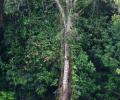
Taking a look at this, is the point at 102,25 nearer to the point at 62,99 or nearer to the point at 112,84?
the point at 112,84

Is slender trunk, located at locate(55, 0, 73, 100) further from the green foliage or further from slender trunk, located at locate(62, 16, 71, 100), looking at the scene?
the green foliage

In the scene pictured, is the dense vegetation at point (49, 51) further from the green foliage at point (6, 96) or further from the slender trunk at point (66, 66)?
the slender trunk at point (66, 66)

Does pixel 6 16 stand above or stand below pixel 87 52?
above

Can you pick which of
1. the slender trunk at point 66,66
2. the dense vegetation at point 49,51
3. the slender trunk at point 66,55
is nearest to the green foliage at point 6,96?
the dense vegetation at point 49,51

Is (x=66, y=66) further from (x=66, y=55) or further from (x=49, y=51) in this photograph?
(x=49, y=51)

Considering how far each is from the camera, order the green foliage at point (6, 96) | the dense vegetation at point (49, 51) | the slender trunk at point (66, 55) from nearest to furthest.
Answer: the slender trunk at point (66, 55)
the green foliage at point (6, 96)
the dense vegetation at point (49, 51)

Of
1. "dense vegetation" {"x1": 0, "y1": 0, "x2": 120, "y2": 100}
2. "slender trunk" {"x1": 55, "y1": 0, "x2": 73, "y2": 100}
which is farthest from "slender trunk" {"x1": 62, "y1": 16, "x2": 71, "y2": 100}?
"dense vegetation" {"x1": 0, "y1": 0, "x2": 120, "y2": 100}

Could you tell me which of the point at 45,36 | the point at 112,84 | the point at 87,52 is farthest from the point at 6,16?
the point at 112,84

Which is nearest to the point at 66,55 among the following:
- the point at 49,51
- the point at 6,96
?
the point at 49,51
